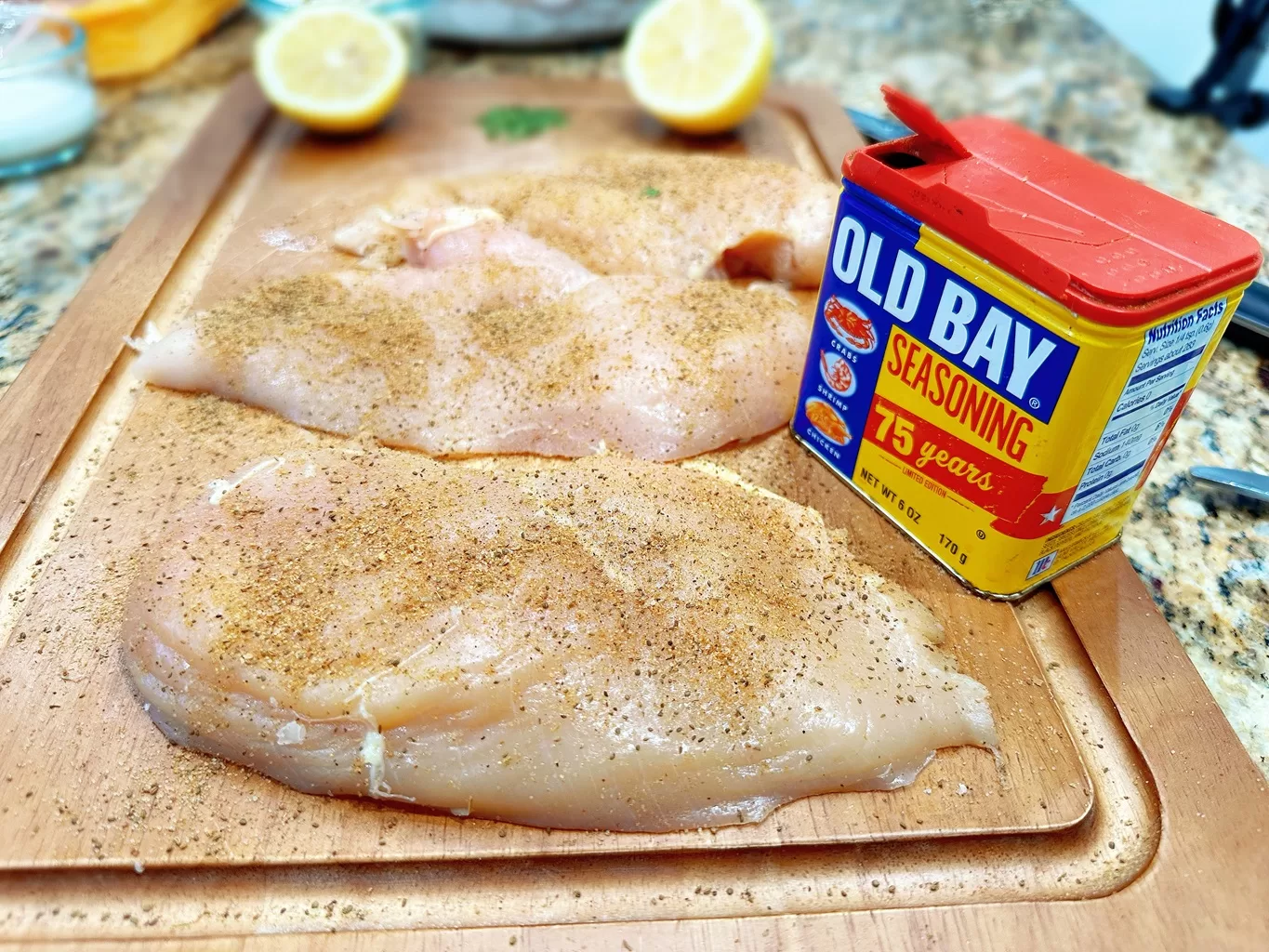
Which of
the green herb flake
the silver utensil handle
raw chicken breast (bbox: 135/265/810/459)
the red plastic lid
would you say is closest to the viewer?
the red plastic lid

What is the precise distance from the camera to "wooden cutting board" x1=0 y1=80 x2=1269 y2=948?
3.28ft

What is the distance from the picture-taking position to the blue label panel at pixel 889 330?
43.0 inches

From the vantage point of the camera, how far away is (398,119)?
7.99ft

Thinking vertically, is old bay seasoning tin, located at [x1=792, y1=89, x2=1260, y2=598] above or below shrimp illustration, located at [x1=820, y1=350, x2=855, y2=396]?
above

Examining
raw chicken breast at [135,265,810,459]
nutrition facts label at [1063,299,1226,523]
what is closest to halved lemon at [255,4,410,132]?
raw chicken breast at [135,265,810,459]

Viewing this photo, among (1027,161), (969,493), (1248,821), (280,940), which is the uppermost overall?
(1027,161)

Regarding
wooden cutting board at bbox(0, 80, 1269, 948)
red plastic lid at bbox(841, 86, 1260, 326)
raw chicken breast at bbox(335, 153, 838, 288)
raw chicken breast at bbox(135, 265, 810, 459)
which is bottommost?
wooden cutting board at bbox(0, 80, 1269, 948)

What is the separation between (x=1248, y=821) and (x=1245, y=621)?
37cm

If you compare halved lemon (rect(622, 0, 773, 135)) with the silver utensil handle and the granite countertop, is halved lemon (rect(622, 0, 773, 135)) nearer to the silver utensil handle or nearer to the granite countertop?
the granite countertop

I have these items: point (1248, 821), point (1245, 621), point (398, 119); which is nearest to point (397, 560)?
point (1248, 821)

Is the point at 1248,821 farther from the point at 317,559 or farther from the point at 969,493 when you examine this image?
the point at 317,559

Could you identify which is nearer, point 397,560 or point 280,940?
point 280,940

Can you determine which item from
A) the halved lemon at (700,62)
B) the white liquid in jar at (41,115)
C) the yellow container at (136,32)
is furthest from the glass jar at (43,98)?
the halved lemon at (700,62)

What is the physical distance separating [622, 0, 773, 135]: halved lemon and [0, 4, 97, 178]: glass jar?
1430 mm
